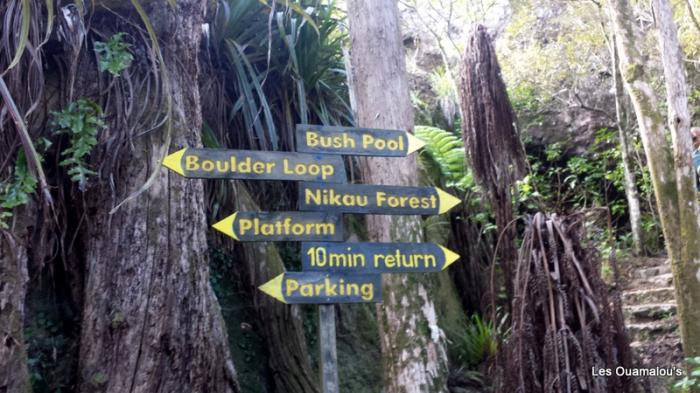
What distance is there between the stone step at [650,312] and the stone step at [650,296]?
0.18 m

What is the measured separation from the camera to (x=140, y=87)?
4781mm

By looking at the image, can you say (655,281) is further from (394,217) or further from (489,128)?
(394,217)

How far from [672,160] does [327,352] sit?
360cm

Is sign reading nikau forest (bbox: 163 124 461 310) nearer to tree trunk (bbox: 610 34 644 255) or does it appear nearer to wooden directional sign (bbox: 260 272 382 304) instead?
wooden directional sign (bbox: 260 272 382 304)

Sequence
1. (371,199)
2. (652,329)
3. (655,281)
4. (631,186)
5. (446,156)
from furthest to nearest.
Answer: (631,186), (655,281), (446,156), (652,329), (371,199)

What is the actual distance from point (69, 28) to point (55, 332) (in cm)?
201

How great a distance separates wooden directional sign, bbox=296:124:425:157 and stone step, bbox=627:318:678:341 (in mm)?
4535

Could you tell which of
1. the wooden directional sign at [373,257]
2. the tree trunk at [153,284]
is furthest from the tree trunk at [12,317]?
the wooden directional sign at [373,257]

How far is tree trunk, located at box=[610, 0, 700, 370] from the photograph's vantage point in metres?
5.07

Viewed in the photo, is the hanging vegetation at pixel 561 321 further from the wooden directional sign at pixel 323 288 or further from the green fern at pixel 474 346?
the green fern at pixel 474 346

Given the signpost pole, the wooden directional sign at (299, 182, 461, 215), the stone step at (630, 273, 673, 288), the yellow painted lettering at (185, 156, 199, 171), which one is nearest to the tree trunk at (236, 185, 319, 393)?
the signpost pole

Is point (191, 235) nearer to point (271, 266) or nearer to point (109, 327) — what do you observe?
point (109, 327)

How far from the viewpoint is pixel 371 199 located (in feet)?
11.3

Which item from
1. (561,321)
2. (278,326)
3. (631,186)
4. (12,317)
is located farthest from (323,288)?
(631,186)
